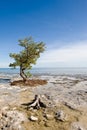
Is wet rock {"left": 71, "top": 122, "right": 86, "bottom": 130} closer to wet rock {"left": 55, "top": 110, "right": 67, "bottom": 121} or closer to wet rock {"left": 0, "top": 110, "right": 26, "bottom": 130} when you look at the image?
wet rock {"left": 55, "top": 110, "right": 67, "bottom": 121}

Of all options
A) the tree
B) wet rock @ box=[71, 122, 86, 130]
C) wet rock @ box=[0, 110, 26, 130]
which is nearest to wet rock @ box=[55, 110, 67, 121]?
wet rock @ box=[71, 122, 86, 130]

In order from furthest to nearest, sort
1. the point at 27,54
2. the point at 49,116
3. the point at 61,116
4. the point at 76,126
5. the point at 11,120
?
the point at 27,54 → the point at 49,116 → the point at 61,116 → the point at 11,120 → the point at 76,126

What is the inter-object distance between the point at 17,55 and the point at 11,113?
23.1 meters

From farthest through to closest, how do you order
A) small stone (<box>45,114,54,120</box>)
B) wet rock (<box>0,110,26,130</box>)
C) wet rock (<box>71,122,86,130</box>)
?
small stone (<box>45,114,54,120</box>)
wet rock (<box>0,110,26,130</box>)
wet rock (<box>71,122,86,130</box>)

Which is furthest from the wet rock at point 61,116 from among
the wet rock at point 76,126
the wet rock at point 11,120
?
the wet rock at point 11,120

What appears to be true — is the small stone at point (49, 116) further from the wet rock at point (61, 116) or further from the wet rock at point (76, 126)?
the wet rock at point (76, 126)

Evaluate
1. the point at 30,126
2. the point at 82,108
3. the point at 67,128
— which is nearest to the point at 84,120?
the point at 67,128

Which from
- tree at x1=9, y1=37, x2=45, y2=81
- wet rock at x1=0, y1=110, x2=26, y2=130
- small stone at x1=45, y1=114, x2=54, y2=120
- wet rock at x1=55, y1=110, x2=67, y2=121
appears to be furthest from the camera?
tree at x1=9, y1=37, x2=45, y2=81

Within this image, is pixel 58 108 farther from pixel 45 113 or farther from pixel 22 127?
pixel 22 127

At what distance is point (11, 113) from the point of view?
1361cm

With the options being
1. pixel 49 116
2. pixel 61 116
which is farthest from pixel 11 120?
pixel 61 116

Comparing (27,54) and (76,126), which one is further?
(27,54)

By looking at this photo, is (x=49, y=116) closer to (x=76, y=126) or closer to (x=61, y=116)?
(x=61, y=116)

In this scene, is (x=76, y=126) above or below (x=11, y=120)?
below
